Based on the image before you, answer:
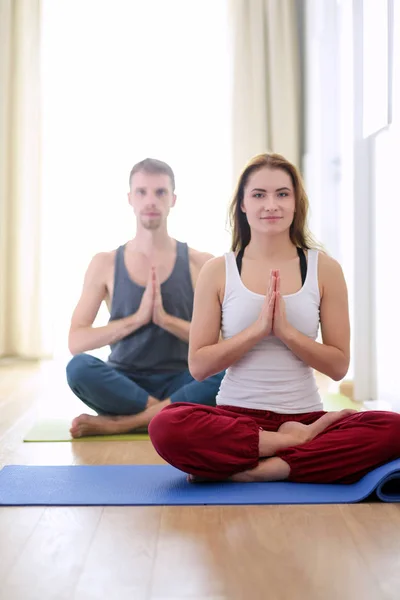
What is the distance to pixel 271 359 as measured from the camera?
2.48 meters

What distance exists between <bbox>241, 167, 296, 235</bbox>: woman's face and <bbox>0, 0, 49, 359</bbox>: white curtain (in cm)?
330

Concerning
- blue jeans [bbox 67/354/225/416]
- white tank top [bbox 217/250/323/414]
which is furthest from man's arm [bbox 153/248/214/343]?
white tank top [bbox 217/250/323/414]

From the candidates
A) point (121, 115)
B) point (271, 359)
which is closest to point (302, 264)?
point (271, 359)

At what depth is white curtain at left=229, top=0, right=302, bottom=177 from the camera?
5.47m

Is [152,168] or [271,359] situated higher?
[152,168]

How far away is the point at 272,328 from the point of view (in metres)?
2.42

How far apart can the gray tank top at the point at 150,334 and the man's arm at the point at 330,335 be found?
2.84 feet

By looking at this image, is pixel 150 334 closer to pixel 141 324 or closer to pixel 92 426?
pixel 141 324

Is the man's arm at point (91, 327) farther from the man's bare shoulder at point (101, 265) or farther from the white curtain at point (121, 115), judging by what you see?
the white curtain at point (121, 115)

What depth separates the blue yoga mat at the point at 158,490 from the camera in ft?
7.13

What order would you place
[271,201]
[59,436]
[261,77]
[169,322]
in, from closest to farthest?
[271,201], [59,436], [169,322], [261,77]

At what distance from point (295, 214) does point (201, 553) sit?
3.68 feet

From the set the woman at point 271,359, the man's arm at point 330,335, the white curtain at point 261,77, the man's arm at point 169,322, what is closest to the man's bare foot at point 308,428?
the woman at point 271,359

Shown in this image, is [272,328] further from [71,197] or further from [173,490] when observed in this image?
[71,197]
